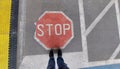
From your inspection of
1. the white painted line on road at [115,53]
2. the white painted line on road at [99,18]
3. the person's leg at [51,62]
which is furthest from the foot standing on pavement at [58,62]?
the white painted line on road at [115,53]

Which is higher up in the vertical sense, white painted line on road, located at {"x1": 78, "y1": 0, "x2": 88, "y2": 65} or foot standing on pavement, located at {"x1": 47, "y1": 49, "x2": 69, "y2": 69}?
white painted line on road, located at {"x1": 78, "y1": 0, "x2": 88, "y2": 65}

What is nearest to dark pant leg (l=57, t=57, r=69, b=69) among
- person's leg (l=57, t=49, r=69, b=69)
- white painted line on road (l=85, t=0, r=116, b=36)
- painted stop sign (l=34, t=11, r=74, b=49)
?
person's leg (l=57, t=49, r=69, b=69)

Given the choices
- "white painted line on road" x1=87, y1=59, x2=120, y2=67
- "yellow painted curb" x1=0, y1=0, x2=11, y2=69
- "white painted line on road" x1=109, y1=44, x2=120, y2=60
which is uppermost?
"yellow painted curb" x1=0, y1=0, x2=11, y2=69

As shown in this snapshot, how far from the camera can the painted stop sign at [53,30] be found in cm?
483

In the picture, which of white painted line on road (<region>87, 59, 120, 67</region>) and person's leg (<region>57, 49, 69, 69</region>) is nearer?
person's leg (<region>57, 49, 69, 69</region>)

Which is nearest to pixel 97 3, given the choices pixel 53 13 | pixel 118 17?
pixel 118 17

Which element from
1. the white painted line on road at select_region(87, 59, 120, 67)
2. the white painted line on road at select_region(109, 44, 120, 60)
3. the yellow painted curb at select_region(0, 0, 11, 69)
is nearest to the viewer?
the yellow painted curb at select_region(0, 0, 11, 69)

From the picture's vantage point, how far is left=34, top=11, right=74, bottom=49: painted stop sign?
15.8 ft

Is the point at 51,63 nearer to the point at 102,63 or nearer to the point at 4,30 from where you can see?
the point at 102,63

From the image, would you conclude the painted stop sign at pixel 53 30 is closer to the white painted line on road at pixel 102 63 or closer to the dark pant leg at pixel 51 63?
the dark pant leg at pixel 51 63

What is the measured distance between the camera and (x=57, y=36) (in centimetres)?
488

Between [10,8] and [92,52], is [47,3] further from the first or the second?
[92,52]

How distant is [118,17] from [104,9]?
339 millimetres

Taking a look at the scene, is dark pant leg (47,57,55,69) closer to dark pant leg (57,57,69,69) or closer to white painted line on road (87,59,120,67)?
dark pant leg (57,57,69,69)
